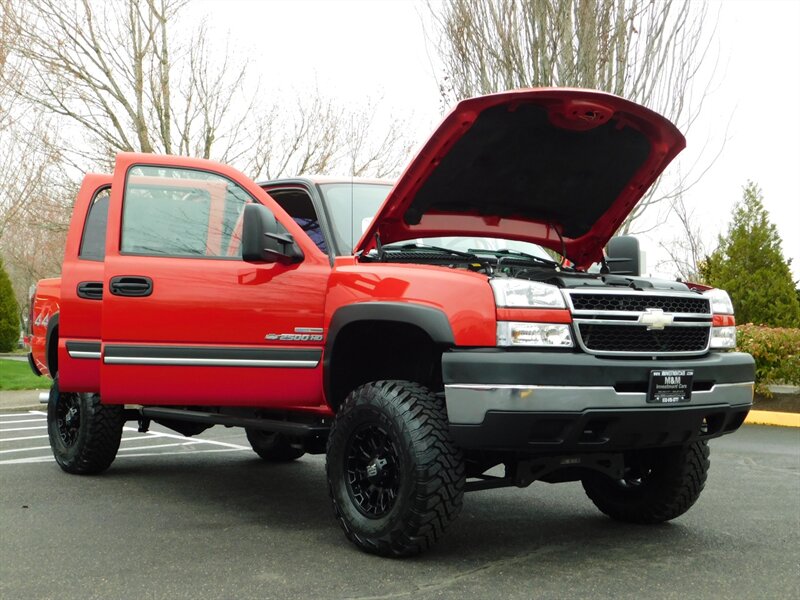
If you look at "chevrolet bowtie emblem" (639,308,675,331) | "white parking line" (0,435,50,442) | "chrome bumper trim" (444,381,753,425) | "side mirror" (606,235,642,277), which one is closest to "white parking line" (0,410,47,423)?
"white parking line" (0,435,50,442)

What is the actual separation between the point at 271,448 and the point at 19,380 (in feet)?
35.1

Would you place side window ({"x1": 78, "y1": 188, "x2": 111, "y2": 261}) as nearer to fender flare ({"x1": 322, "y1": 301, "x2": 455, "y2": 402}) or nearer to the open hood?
fender flare ({"x1": 322, "y1": 301, "x2": 455, "y2": 402})

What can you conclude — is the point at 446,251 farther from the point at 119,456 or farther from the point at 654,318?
the point at 119,456

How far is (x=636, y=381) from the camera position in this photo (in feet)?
14.0

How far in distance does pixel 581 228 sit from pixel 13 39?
55.4ft

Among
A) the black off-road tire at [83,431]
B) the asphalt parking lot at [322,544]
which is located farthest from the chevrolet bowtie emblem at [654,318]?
the black off-road tire at [83,431]

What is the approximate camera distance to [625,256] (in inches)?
233

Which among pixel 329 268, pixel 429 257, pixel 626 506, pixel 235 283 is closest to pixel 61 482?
pixel 235 283

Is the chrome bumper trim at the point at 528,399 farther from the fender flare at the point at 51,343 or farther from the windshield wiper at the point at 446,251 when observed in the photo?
the fender flare at the point at 51,343

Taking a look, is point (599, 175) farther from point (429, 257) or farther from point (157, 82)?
point (157, 82)

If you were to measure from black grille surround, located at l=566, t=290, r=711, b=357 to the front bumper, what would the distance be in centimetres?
9

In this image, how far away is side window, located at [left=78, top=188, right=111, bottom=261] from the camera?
618cm

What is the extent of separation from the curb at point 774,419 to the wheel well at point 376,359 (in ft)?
25.8

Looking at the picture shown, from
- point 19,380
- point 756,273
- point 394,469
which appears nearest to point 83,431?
point 394,469
